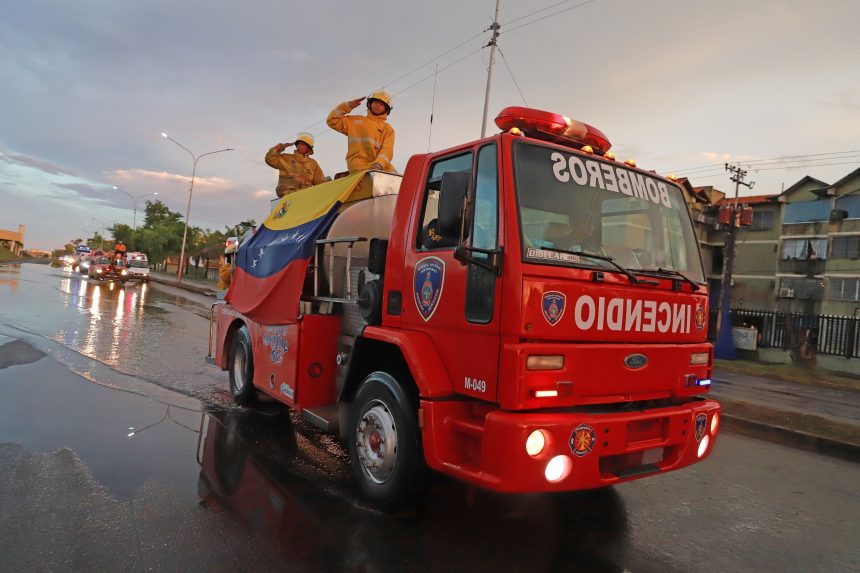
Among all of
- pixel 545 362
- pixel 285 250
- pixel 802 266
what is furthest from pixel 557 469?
pixel 802 266

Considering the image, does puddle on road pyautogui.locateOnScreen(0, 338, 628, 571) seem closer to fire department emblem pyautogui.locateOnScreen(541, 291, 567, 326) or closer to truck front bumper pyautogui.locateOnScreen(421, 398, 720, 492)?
truck front bumper pyautogui.locateOnScreen(421, 398, 720, 492)

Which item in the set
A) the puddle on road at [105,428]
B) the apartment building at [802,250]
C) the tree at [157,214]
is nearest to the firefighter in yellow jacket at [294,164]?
the puddle on road at [105,428]

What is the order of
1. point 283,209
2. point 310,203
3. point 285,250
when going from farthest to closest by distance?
1. point 283,209
2. point 310,203
3. point 285,250

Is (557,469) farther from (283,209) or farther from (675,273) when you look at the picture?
(283,209)

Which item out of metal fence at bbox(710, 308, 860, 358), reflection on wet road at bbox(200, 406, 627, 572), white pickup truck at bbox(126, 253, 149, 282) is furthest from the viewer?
white pickup truck at bbox(126, 253, 149, 282)

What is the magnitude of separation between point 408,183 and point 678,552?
3.08 meters

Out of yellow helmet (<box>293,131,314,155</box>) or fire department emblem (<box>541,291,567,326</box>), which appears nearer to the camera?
fire department emblem (<box>541,291,567,326</box>)

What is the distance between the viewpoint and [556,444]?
9.93ft

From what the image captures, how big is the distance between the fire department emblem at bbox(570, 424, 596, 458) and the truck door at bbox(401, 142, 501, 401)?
496 millimetres

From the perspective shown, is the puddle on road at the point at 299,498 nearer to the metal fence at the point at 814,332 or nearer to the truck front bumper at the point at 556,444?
the truck front bumper at the point at 556,444

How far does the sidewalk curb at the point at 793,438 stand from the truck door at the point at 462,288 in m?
5.80

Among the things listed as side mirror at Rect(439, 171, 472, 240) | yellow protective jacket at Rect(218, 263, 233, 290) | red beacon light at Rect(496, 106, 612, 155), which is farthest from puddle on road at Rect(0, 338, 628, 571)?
red beacon light at Rect(496, 106, 612, 155)

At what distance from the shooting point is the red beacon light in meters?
3.86

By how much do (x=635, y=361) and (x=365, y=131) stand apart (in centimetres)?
395
